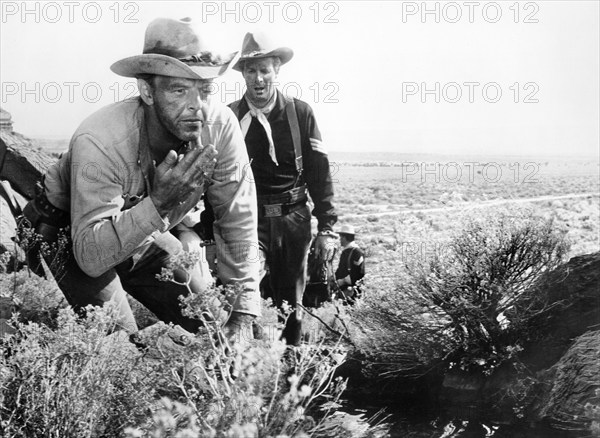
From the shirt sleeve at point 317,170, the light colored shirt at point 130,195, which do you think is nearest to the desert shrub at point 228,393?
the light colored shirt at point 130,195

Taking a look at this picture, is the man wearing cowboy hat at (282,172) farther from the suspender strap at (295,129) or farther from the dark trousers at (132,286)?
the dark trousers at (132,286)

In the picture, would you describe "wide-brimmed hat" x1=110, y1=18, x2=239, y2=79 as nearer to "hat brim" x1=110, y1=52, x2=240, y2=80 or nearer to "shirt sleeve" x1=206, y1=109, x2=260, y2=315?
"hat brim" x1=110, y1=52, x2=240, y2=80

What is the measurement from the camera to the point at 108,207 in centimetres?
354

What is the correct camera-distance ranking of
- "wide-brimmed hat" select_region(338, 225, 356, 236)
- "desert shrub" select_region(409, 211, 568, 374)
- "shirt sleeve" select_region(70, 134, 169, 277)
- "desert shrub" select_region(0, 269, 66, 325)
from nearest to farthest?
"shirt sleeve" select_region(70, 134, 169, 277) → "desert shrub" select_region(0, 269, 66, 325) → "desert shrub" select_region(409, 211, 568, 374) → "wide-brimmed hat" select_region(338, 225, 356, 236)

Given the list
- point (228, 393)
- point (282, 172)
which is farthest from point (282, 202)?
point (228, 393)

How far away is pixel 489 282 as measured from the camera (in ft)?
14.8

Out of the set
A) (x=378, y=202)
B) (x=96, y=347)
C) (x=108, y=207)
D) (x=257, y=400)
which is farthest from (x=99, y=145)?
(x=378, y=202)

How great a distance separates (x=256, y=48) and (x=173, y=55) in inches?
35.2

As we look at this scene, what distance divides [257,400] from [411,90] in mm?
2905

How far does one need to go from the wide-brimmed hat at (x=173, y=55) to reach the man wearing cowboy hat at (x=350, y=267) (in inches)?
74.5

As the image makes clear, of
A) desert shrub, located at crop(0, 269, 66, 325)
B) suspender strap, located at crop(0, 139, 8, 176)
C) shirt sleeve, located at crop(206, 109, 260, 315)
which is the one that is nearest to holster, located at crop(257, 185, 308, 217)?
shirt sleeve, located at crop(206, 109, 260, 315)

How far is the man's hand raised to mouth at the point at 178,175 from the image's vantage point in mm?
3412

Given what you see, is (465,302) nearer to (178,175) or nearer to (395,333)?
(395,333)

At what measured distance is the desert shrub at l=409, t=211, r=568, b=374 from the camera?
14.5ft
